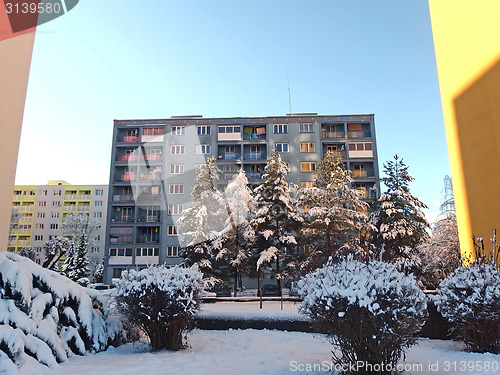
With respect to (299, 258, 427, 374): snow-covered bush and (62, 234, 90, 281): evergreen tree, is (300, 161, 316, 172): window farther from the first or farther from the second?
(299, 258, 427, 374): snow-covered bush

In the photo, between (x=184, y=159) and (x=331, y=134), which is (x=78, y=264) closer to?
(x=184, y=159)

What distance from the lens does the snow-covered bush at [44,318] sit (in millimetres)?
5363

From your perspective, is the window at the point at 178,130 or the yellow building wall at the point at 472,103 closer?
the yellow building wall at the point at 472,103

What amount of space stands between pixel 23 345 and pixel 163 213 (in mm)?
38506

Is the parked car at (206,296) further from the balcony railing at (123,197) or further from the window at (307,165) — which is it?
the balcony railing at (123,197)

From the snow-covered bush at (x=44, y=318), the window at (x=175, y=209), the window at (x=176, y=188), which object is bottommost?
the snow-covered bush at (x=44, y=318)

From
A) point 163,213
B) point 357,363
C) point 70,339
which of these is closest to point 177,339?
point 70,339

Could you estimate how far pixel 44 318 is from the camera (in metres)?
6.27

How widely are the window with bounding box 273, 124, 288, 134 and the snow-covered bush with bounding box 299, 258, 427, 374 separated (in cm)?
4011

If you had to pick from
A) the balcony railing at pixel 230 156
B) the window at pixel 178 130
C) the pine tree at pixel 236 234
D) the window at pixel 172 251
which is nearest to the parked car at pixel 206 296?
the pine tree at pixel 236 234

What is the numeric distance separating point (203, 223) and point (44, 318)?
21678mm

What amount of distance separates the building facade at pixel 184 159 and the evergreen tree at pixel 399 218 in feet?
53.8

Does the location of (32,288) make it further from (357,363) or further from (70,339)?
(357,363)

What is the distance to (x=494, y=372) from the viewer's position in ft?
16.5
